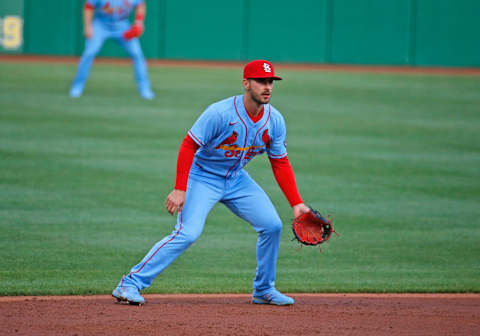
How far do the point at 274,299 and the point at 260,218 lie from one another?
0.65 metres

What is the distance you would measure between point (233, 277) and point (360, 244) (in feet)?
5.34

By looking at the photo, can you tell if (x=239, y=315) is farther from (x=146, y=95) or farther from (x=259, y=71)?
(x=146, y=95)

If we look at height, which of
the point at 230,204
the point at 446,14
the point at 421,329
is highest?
the point at 446,14

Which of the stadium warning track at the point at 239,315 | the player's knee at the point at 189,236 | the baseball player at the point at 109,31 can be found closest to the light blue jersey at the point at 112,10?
the baseball player at the point at 109,31

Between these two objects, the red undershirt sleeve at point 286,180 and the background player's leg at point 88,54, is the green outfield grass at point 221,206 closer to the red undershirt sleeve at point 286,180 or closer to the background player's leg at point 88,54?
the background player's leg at point 88,54

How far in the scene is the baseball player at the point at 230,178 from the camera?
5.44m

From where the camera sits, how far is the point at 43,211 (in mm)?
8727

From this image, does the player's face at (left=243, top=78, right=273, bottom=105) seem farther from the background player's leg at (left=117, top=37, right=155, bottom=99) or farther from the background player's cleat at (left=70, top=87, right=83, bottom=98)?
the background player's cleat at (left=70, top=87, right=83, bottom=98)

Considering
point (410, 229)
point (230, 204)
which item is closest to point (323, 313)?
point (230, 204)

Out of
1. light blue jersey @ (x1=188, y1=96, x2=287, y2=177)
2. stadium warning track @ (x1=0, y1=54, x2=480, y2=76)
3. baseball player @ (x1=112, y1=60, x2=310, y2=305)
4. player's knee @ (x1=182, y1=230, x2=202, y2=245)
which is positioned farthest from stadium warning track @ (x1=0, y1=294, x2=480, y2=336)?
stadium warning track @ (x1=0, y1=54, x2=480, y2=76)

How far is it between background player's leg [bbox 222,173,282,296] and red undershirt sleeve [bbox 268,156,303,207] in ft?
0.45

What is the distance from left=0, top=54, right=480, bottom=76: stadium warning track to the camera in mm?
23766

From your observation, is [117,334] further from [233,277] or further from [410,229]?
[410,229]

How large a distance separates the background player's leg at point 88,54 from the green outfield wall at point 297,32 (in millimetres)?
7798
